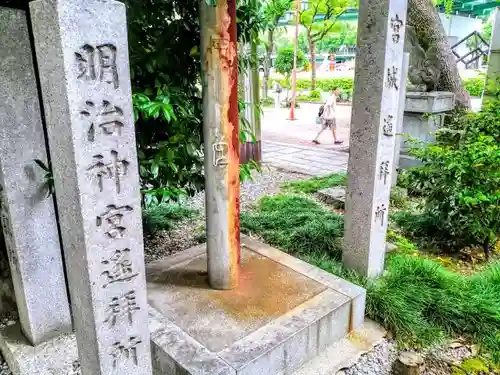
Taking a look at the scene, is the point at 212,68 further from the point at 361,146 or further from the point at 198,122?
the point at 361,146

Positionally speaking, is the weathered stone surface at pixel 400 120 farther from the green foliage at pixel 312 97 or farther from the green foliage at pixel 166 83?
the green foliage at pixel 312 97

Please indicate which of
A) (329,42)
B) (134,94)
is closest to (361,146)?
(134,94)

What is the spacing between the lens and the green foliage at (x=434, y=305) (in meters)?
3.00

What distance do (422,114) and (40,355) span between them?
6.39 metres

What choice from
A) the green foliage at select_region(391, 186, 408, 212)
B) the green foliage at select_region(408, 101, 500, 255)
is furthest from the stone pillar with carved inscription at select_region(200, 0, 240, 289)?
the green foliage at select_region(391, 186, 408, 212)

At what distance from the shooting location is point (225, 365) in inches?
89.4

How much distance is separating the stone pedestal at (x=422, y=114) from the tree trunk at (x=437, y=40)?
0.88 feet

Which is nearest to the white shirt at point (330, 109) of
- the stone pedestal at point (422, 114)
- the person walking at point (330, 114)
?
the person walking at point (330, 114)

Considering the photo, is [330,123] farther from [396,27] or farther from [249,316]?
[249,316]

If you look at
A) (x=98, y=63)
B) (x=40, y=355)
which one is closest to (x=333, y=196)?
(x=40, y=355)

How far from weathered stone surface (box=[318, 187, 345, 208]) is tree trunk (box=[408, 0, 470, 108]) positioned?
290 cm

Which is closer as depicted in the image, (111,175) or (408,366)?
(111,175)

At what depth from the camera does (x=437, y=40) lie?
23.6 ft

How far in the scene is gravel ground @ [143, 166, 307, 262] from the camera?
4500 millimetres
